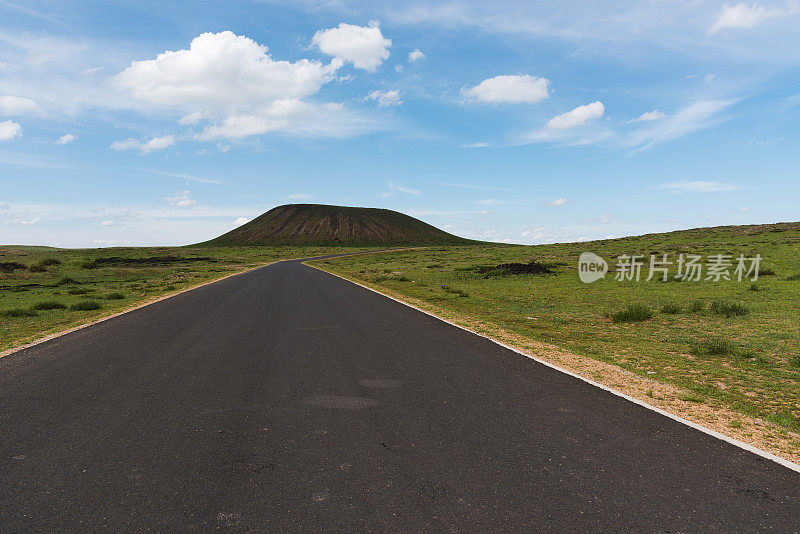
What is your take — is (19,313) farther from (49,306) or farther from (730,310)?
(730,310)

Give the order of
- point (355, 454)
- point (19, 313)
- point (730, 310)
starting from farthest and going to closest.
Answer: point (19, 313) → point (730, 310) → point (355, 454)

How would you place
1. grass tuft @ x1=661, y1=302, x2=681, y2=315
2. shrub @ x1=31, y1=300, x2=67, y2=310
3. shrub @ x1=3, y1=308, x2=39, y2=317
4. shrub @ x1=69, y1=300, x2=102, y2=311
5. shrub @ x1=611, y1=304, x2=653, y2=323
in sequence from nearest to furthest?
shrub @ x1=611, y1=304, x2=653, y2=323
grass tuft @ x1=661, y1=302, x2=681, y2=315
shrub @ x1=3, y1=308, x2=39, y2=317
shrub @ x1=69, y1=300, x2=102, y2=311
shrub @ x1=31, y1=300, x2=67, y2=310

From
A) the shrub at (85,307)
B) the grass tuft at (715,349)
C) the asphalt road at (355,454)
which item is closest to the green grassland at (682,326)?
the grass tuft at (715,349)

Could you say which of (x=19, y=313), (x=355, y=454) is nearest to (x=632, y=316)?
(x=355, y=454)

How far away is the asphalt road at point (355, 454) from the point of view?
12.3 feet

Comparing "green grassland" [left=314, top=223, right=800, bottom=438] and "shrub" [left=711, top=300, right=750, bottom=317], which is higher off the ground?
"shrub" [left=711, top=300, right=750, bottom=317]

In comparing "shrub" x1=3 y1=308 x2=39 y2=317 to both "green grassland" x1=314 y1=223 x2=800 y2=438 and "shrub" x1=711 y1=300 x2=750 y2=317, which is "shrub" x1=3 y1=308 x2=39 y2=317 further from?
"shrub" x1=711 y1=300 x2=750 y2=317

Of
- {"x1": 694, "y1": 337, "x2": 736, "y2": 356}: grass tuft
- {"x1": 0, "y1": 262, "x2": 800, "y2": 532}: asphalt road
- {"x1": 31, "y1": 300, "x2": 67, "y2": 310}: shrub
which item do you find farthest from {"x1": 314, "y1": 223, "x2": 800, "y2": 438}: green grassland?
{"x1": 31, "y1": 300, "x2": 67, "y2": 310}: shrub

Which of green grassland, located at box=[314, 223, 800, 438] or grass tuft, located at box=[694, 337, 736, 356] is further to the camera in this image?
grass tuft, located at box=[694, 337, 736, 356]

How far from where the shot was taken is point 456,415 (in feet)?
19.9

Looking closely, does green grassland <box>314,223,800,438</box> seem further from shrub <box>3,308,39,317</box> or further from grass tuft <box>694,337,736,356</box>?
shrub <box>3,308,39,317</box>

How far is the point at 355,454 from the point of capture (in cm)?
483

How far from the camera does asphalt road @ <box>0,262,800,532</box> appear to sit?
147 inches

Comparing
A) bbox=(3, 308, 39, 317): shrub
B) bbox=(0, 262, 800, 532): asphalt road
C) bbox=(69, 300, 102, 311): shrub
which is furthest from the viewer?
bbox=(69, 300, 102, 311): shrub
